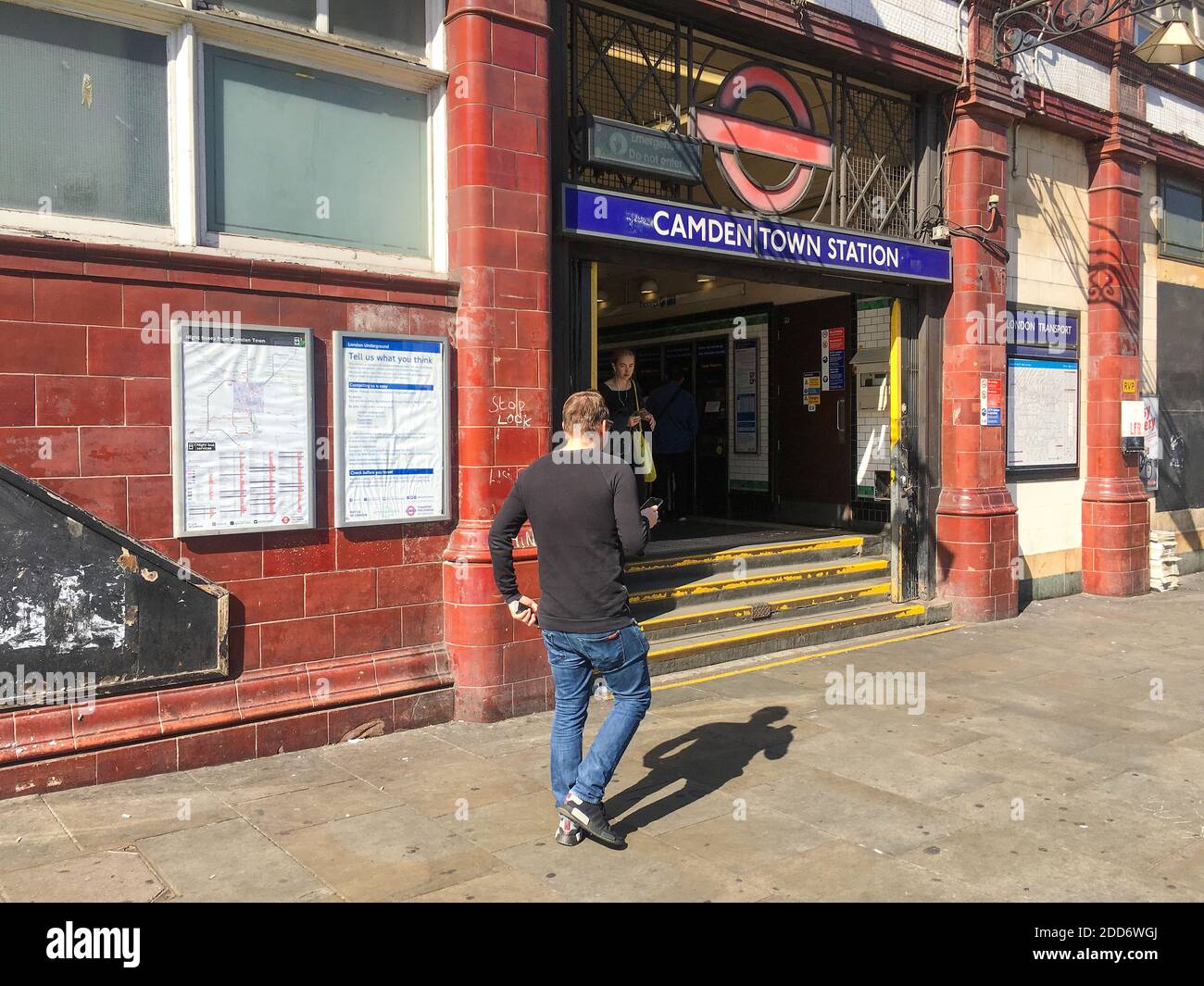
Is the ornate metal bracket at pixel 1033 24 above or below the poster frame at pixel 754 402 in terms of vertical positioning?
above

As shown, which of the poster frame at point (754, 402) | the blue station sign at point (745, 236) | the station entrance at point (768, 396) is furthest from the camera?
the poster frame at point (754, 402)

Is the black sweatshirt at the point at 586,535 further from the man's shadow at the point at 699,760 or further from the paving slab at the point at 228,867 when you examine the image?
the paving slab at the point at 228,867

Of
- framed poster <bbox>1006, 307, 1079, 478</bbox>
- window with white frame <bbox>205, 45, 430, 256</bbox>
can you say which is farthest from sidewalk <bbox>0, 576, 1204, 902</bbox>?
framed poster <bbox>1006, 307, 1079, 478</bbox>

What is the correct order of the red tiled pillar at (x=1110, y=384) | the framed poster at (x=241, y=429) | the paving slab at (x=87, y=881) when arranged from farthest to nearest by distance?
the red tiled pillar at (x=1110, y=384), the framed poster at (x=241, y=429), the paving slab at (x=87, y=881)

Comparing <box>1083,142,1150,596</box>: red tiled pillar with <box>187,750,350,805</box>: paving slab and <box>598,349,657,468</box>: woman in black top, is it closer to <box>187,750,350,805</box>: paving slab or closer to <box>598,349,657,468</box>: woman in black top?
<box>598,349,657,468</box>: woman in black top

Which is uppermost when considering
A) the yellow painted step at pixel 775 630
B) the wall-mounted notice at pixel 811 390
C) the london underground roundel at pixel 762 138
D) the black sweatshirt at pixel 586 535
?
the london underground roundel at pixel 762 138

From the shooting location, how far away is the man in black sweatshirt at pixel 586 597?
4.40m

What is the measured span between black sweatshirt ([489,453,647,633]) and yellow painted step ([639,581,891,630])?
344 cm

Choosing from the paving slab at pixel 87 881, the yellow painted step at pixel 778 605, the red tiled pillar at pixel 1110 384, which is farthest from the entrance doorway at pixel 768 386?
the paving slab at pixel 87 881

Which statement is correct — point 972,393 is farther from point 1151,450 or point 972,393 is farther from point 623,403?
point 1151,450

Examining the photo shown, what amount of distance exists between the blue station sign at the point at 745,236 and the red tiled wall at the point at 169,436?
54.6 inches

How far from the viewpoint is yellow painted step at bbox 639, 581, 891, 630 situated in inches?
320
